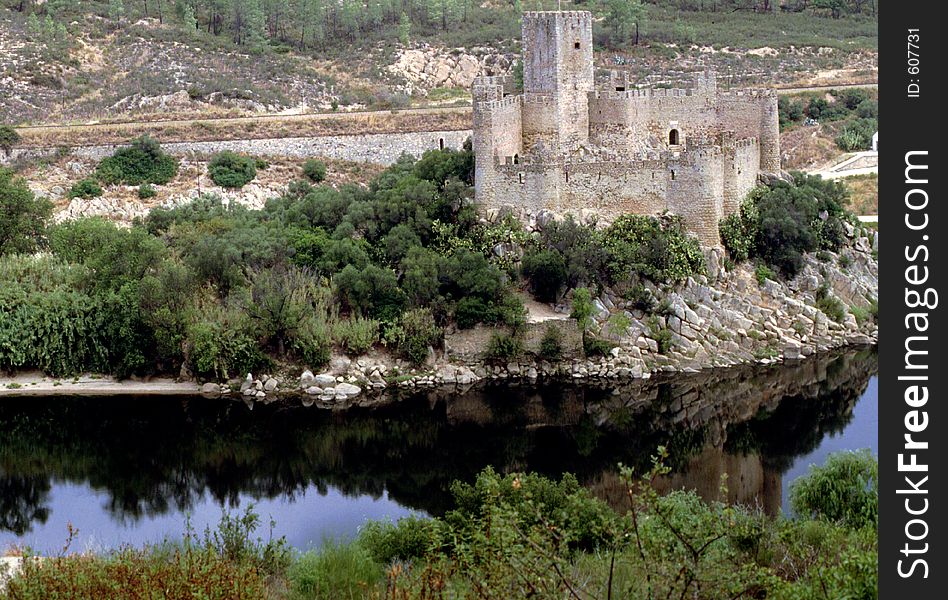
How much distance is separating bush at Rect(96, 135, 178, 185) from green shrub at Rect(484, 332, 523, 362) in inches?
827

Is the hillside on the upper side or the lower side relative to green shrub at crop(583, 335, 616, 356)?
upper

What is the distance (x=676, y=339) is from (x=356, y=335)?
756 centimetres

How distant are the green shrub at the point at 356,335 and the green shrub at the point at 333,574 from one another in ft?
48.2

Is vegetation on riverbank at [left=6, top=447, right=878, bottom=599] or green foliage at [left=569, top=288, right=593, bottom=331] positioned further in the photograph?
green foliage at [left=569, top=288, right=593, bottom=331]

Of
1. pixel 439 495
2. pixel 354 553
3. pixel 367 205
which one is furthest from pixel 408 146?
pixel 354 553

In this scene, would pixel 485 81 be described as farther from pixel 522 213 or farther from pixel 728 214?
pixel 728 214

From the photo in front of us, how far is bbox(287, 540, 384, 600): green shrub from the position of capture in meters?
19.1

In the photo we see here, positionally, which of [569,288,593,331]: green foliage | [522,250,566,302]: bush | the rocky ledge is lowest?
the rocky ledge

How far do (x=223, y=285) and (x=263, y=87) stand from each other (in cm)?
3095

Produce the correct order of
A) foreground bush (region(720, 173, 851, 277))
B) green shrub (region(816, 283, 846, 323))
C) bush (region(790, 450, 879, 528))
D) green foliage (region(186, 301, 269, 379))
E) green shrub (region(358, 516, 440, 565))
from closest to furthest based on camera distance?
green shrub (region(358, 516, 440, 565)) → bush (region(790, 450, 879, 528)) → green foliage (region(186, 301, 269, 379)) → foreground bush (region(720, 173, 851, 277)) → green shrub (region(816, 283, 846, 323))

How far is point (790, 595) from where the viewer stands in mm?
15867

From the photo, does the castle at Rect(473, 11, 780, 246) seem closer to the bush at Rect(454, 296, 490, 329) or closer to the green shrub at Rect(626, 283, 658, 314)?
the green shrub at Rect(626, 283, 658, 314)

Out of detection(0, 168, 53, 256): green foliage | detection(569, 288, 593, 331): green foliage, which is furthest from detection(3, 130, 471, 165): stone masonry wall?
detection(569, 288, 593, 331): green foliage

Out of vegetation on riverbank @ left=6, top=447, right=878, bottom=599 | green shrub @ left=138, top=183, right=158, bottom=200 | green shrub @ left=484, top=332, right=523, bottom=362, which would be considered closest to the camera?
vegetation on riverbank @ left=6, top=447, right=878, bottom=599
